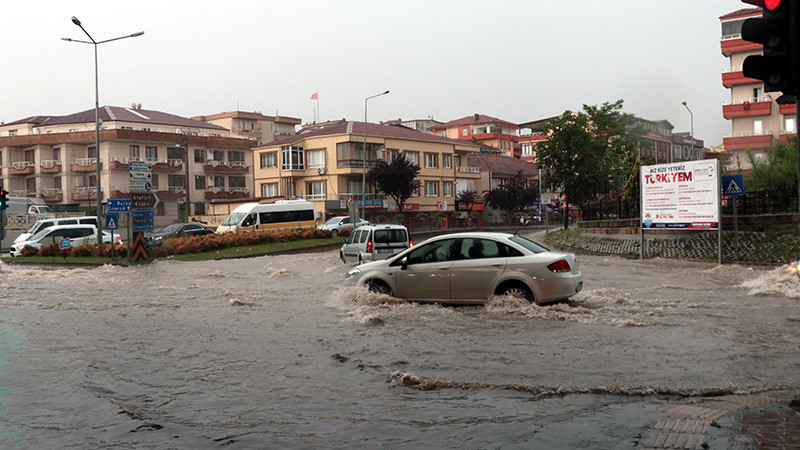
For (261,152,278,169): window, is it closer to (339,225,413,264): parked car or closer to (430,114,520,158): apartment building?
(430,114,520,158): apartment building

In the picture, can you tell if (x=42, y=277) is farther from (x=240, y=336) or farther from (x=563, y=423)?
(x=563, y=423)

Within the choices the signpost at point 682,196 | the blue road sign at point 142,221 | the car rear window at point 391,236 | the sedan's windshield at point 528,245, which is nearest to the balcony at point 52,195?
the blue road sign at point 142,221

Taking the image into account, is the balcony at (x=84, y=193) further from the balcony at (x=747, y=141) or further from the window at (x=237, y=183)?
the balcony at (x=747, y=141)

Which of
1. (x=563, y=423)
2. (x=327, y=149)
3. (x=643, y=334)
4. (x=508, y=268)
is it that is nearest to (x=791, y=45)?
(x=563, y=423)

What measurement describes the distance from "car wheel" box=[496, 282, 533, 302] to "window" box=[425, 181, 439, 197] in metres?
67.9

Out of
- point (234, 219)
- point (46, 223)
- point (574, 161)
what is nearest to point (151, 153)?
point (46, 223)

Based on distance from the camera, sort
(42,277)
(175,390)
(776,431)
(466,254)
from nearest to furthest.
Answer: (776,431), (175,390), (466,254), (42,277)

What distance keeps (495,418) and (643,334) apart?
5.13m

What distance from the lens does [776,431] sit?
5.61 m

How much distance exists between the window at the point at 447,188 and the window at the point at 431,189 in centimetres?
120

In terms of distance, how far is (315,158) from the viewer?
74.1 m

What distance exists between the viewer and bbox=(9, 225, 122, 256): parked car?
36188mm

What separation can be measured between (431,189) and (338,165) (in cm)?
1361

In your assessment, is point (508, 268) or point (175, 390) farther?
point (508, 268)
